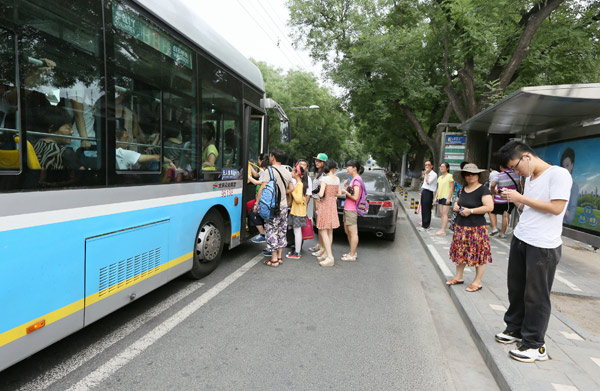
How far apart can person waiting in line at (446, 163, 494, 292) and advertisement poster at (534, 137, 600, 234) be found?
2457mm

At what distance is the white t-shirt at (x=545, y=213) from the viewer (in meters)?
2.88

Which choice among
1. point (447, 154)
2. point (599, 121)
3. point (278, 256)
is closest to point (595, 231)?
point (599, 121)

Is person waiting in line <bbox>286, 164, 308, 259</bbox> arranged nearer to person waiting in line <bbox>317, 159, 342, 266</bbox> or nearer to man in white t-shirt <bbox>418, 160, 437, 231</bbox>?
person waiting in line <bbox>317, 159, 342, 266</bbox>

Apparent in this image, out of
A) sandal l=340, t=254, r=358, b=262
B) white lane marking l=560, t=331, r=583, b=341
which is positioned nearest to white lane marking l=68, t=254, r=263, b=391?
sandal l=340, t=254, r=358, b=262

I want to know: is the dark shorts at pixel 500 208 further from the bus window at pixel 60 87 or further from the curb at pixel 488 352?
the bus window at pixel 60 87

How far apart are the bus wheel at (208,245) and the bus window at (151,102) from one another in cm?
81

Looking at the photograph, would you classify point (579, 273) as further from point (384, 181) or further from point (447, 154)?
point (447, 154)

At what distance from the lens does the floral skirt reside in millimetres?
4543

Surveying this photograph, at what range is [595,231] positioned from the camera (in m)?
5.71

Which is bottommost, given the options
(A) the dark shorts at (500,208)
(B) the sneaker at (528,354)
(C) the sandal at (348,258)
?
(C) the sandal at (348,258)

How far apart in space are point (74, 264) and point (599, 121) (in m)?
7.26

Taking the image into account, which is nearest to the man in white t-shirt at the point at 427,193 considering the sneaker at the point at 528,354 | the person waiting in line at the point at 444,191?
the person waiting in line at the point at 444,191

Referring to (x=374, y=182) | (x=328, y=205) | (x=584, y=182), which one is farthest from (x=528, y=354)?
(x=374, y=182)

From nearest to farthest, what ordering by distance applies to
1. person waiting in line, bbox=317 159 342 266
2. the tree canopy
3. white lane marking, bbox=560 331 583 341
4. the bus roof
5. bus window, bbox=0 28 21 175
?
bus window, bbox=0 28 21 175 → white lane marking, bbox=560 331 583 341 → the bus roof → person waiting in line, bbox=317 159 342 266 → the tree canopy
